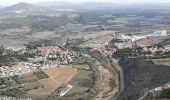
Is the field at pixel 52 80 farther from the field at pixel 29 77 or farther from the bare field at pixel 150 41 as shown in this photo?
the bare field at pixel 150 41

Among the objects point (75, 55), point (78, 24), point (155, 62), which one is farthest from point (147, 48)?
point (78, 24)

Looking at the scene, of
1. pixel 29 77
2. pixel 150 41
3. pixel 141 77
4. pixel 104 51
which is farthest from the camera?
pixel 150 41

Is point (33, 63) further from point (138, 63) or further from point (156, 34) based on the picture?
Answer: point (156, 34)

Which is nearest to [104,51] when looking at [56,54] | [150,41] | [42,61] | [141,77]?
[56,54]

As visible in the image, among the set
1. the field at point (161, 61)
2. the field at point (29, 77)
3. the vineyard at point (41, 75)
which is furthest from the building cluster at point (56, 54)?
the field at point (161, 61)

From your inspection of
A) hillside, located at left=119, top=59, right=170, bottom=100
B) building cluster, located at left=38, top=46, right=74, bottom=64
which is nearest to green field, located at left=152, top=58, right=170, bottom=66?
hillside, located at left=119, top=59, right=170, bottom=100

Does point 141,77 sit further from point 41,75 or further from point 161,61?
point 41,75

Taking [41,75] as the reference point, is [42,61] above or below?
below

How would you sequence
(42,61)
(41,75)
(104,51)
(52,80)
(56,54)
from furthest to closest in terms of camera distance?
(104,51) → (56,54) → (42,61) → (41,75) → (52,80)
